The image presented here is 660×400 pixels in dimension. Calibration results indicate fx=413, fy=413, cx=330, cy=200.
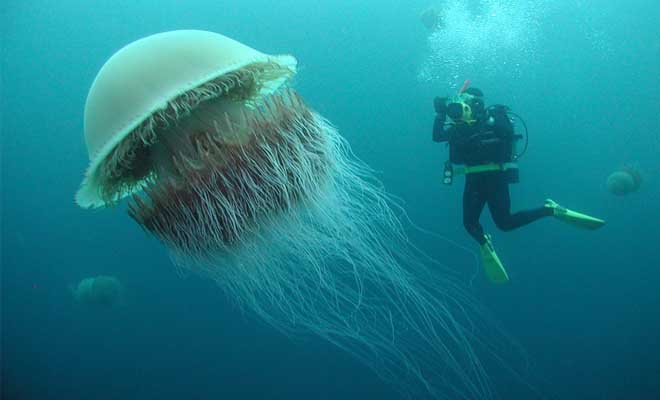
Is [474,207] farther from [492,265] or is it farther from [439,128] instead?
[439,128]

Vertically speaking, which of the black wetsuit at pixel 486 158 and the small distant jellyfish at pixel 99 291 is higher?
the small distant jellyfish at pixel 99 291

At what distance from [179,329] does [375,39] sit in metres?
14.4

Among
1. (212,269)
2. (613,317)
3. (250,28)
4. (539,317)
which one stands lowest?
(613,317)

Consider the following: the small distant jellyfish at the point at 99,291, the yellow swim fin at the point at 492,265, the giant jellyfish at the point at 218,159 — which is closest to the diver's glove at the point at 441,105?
the yellow swim fin at the point at 492,265

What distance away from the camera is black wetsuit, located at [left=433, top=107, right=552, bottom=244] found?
5.85 m

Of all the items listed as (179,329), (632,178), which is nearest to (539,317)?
(632,178)

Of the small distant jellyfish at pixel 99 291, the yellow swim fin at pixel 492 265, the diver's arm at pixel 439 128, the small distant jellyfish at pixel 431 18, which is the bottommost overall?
the yellow swim fin at pixel 492 265

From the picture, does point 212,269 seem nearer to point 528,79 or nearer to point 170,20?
point 170,20

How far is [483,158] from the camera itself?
5992mm

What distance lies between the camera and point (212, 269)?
2.82 meters

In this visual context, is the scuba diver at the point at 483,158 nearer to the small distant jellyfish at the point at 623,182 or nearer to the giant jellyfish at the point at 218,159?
the giant jellyfish at the point at 218,159

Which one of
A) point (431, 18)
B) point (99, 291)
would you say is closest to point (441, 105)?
point (431, 18)

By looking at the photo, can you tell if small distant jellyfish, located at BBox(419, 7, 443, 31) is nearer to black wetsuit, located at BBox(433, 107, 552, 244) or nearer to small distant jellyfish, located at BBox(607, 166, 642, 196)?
small distant jellyfish, located at BBox(607, 166, 642, 196)

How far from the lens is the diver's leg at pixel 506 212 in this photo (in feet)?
20.6
